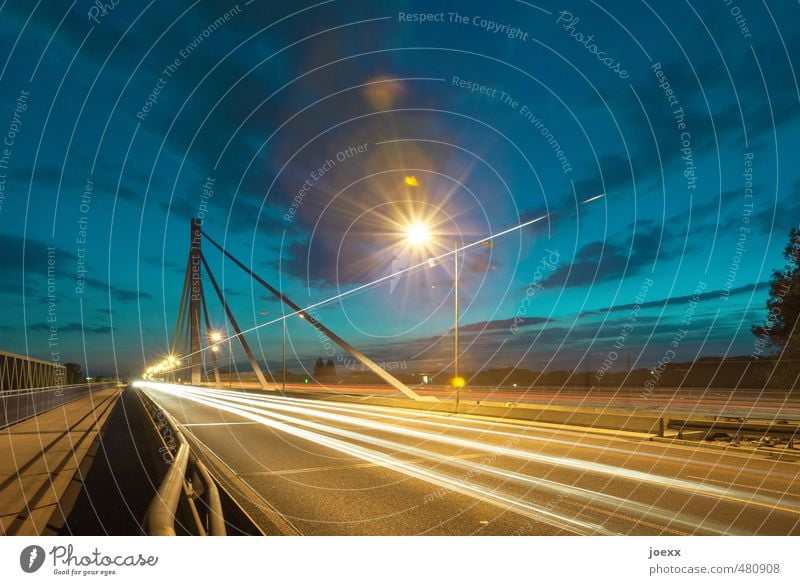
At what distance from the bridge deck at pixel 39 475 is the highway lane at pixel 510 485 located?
266 centimetres

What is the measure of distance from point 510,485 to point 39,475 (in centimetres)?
788

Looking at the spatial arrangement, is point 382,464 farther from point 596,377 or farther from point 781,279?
point 596,377

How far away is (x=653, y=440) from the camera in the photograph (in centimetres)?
1603

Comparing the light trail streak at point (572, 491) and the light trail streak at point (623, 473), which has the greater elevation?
the light trail streak at point (572, 491)

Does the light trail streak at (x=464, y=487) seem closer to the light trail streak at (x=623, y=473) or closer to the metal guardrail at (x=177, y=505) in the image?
the light trail streak at (x=623, y=473)
